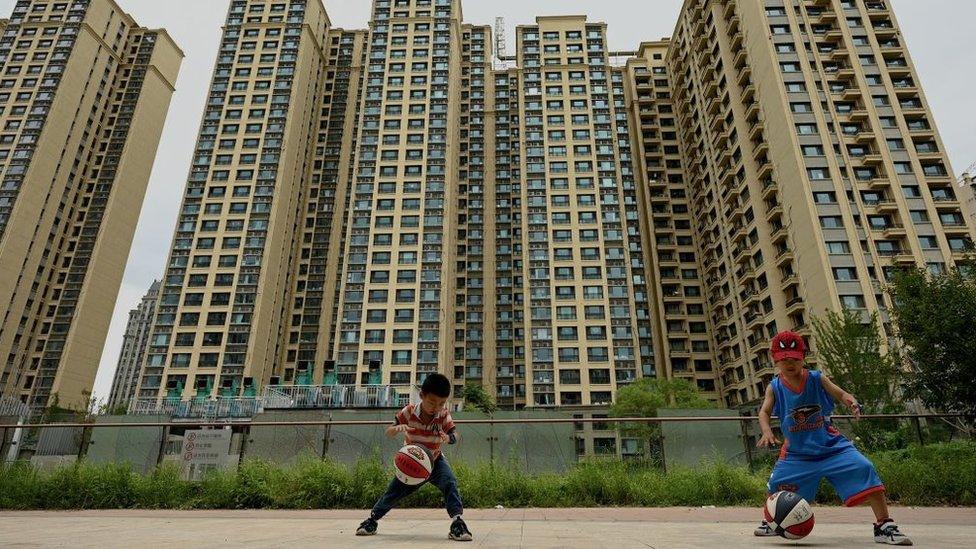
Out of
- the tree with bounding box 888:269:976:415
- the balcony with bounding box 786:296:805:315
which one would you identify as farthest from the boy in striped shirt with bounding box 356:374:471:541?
the balcony with bounding box 786:296:805:315

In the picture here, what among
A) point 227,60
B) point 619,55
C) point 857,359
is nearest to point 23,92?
point 227,60

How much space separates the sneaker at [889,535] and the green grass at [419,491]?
4608 mm

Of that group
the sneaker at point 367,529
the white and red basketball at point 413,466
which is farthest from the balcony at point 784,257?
the sneaker at point 367,529

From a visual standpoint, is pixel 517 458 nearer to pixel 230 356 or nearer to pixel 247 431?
pixel 247 431

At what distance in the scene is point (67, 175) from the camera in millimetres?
73438

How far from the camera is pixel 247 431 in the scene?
11.6m

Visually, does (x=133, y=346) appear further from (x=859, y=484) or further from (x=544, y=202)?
(x=859, y=484)

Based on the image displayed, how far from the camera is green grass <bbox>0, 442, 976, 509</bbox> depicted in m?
8.30

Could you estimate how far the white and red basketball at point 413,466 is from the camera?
4977 millimetres

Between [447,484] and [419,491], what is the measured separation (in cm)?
343

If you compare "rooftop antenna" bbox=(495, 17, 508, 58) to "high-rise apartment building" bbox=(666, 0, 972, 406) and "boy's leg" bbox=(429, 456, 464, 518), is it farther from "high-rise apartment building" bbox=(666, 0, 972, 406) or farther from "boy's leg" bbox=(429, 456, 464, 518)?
"boy's leg" bbox=(429, 456, 464, 518)

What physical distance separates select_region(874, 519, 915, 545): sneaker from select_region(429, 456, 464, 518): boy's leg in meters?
Answer: 3.32

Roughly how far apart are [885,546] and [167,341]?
6532cm

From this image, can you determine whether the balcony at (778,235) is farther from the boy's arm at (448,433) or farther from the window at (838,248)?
the boy's arm at (448,433)
